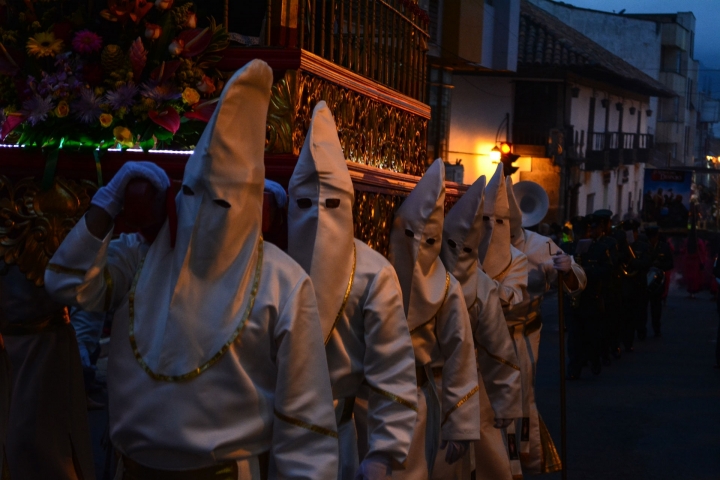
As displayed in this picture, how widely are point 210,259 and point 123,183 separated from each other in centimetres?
43

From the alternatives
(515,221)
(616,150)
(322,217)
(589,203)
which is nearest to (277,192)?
(322,217)

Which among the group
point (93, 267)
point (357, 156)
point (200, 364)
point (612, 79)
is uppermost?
point (612, 79)

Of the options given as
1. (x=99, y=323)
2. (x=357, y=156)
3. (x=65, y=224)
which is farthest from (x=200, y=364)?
(x=99, y=323)

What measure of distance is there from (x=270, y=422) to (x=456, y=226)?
341 centimetres

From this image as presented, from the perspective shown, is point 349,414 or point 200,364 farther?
point 349,414

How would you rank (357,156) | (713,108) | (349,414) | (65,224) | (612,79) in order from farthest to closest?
(713,108)
(612,79)
(357,156)
(349,414)
(65,224)

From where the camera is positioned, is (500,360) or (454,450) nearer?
(454,450)

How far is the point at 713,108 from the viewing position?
3511 inches

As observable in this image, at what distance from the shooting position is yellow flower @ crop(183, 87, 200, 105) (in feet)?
15.4

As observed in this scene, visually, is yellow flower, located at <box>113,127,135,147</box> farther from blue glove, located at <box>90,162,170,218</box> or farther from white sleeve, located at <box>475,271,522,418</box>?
white sleeve, located at <box>475,271,522,418</box>

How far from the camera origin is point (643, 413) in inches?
468

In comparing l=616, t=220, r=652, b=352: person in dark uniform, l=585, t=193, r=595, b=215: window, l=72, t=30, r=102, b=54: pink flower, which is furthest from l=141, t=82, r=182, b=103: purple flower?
l=585, t=193, r=595, b=215: window

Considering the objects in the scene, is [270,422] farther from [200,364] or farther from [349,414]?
[349,414]

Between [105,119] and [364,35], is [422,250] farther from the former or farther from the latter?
[105,119]
